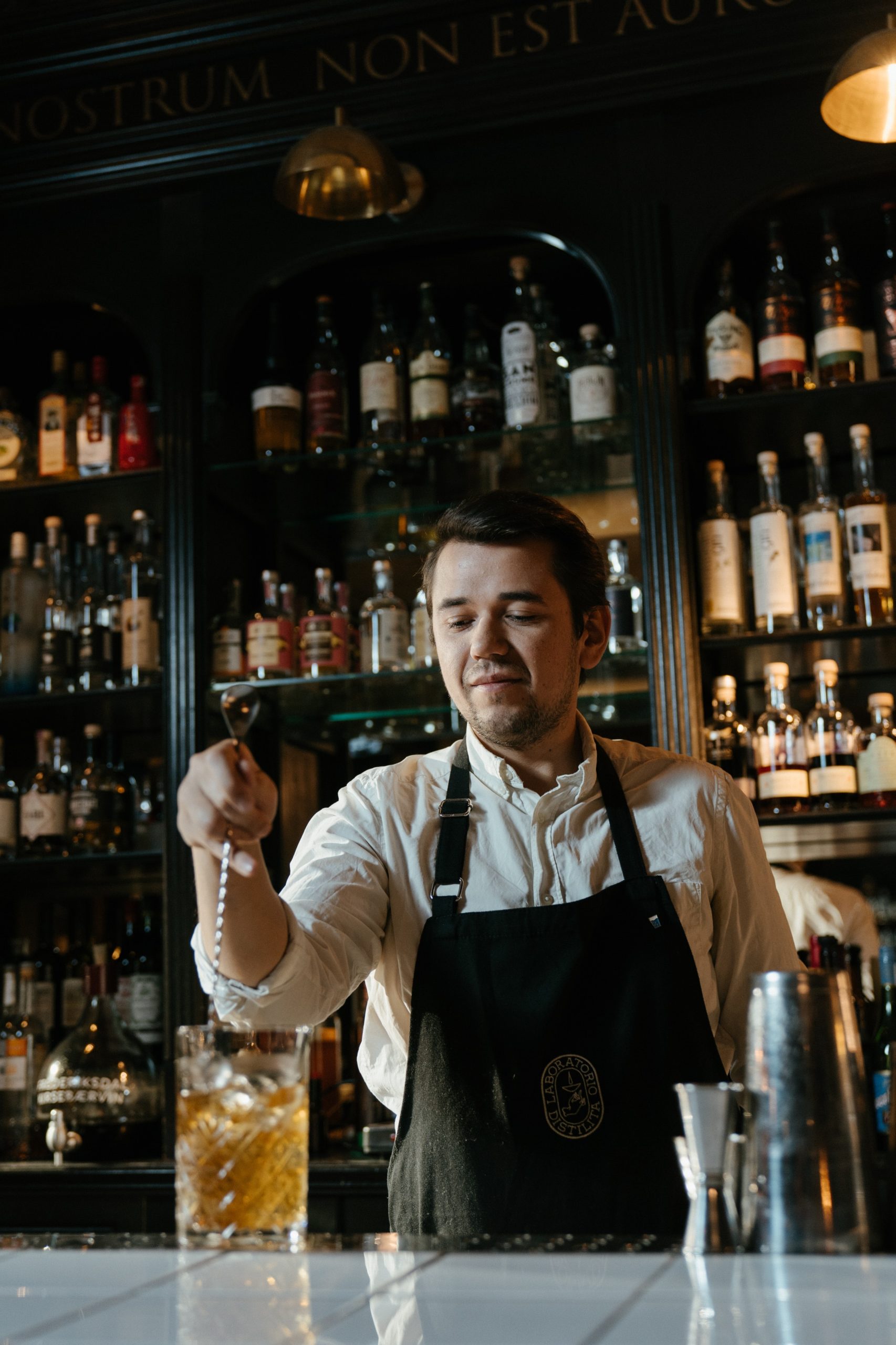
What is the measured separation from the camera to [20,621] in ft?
9.95

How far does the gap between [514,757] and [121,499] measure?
1.61 m

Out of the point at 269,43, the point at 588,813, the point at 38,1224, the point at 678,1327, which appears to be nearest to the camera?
the point at 678,1327

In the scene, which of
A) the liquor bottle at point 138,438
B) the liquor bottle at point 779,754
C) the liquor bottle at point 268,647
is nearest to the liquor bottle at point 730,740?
the liquor bottle at point 779,754

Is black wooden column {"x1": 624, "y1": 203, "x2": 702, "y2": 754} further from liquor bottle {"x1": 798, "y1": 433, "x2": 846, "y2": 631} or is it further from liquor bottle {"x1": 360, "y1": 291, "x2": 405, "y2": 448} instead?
liquor bottle {"x1": 360, "y1": 291, "x2": 405, "y2": 448}

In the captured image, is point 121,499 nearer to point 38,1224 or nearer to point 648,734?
point 648,734

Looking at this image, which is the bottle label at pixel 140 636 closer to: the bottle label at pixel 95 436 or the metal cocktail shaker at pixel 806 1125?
the bottle label at pixel 95 436

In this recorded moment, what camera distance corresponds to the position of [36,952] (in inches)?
121

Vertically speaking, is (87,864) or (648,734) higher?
(648,734)

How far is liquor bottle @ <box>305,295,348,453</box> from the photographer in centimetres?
287

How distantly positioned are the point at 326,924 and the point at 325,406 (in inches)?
62.7

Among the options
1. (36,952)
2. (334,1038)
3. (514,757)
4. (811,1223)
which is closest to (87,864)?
(36,952)

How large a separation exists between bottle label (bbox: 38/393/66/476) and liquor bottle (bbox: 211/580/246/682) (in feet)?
1.80

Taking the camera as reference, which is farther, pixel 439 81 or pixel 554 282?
pixel 554 282

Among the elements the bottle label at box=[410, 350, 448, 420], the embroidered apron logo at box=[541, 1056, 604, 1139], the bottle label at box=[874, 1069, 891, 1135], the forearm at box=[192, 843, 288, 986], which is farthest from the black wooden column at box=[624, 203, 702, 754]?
the forearm at box=[192, 843, 288, 986]
